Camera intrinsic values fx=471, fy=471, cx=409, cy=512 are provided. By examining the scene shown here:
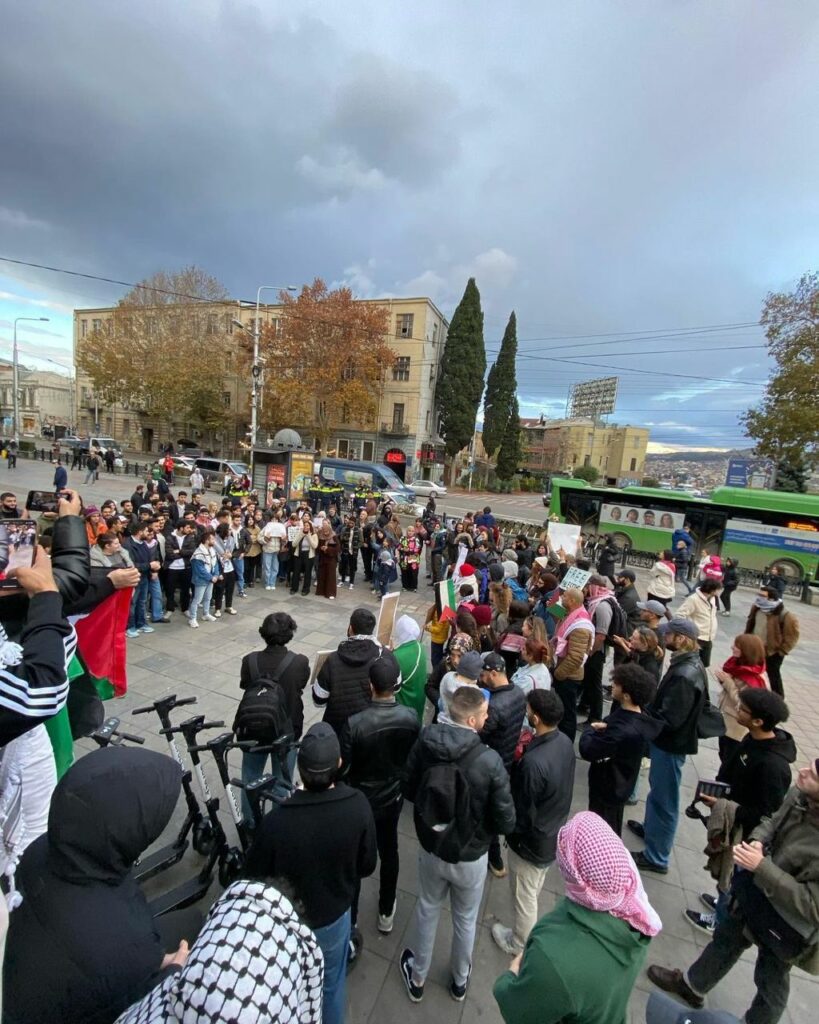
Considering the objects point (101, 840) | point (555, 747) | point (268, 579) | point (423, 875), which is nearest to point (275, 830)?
point (101, 840)

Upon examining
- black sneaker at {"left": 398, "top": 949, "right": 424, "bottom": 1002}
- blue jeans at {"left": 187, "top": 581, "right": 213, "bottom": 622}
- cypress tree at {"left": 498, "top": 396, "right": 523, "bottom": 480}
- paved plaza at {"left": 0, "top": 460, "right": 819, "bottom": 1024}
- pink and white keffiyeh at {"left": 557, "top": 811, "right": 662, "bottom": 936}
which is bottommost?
paved plaza at {"left": 0, "top": 460, "right": 819, "bottom": 1024}

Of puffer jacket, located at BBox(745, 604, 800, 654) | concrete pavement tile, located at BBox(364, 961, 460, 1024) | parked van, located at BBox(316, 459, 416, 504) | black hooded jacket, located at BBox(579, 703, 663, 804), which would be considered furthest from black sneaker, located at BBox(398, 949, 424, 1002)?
parked van, located at BBox(316, 459, 416, 504)

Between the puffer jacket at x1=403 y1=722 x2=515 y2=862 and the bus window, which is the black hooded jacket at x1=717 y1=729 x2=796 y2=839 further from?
the bus window

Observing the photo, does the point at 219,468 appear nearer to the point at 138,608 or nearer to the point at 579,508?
the point at 579,508

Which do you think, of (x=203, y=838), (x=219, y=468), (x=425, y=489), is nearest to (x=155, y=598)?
(x=203, y=838)

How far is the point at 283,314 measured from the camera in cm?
3588

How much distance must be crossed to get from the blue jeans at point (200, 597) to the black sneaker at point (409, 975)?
5.98 m

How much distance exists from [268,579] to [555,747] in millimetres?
8060

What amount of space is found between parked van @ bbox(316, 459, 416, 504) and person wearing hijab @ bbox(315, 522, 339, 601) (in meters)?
15.9

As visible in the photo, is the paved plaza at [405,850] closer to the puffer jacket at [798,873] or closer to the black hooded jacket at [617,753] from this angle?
the black hooded jacket at [617,753]

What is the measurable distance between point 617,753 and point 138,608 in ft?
22.4

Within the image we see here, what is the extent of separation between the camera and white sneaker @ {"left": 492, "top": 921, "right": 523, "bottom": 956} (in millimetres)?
2893

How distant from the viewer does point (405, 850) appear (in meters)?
3.71

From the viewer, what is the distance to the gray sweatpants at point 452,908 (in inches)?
99.4
